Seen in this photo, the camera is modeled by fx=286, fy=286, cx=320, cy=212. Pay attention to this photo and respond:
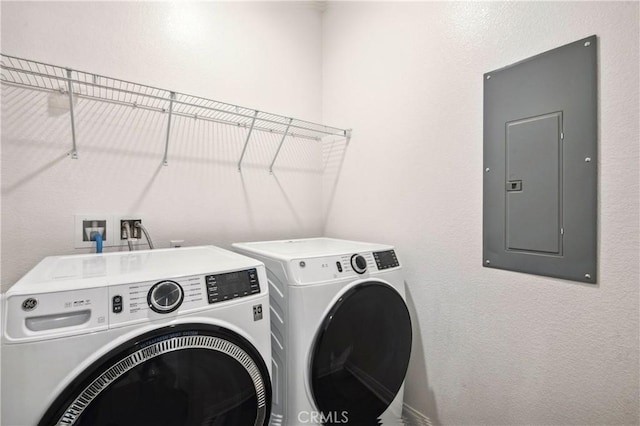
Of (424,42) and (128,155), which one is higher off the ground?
(424,42)

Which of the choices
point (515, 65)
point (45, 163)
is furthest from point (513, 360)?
point (45, 163)

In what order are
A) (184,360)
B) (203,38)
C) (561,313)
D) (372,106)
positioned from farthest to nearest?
1. (372,106)
2. (203,38)
3. (561,313)
4. (184,360)

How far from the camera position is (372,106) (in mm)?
1712

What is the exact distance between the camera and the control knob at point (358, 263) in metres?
1.20

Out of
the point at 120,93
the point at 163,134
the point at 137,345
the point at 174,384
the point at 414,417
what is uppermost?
the point at 120,93

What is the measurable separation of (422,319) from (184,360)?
1.11m

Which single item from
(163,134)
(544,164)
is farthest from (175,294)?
(544,164)

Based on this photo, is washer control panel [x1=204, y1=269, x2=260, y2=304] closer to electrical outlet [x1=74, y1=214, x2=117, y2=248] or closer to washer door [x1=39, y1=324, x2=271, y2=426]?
washer door [x1=39, y1=324, x2=271, y2=426]

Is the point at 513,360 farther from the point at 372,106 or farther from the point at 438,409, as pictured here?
the point at 372,106

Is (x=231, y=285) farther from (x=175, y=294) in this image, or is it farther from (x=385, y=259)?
(x=385, y=259)

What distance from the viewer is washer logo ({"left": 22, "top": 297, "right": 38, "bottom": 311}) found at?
0.65 metres

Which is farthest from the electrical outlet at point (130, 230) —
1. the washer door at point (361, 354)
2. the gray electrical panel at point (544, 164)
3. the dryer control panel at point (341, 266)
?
the gray electrical panel at point (544, 164)

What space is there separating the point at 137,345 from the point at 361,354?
2.60ft

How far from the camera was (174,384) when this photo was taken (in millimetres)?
775
